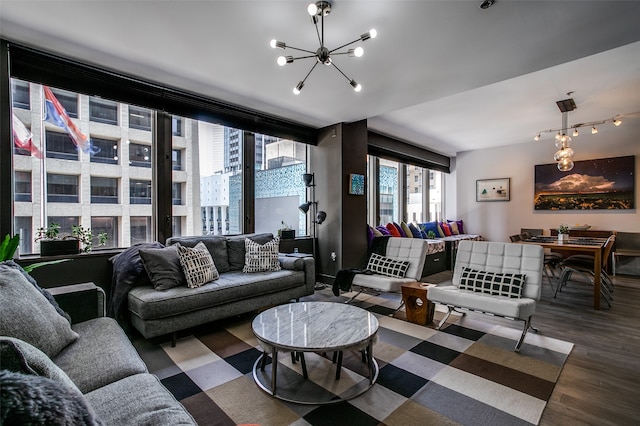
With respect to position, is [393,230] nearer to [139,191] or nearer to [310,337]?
[310,337]

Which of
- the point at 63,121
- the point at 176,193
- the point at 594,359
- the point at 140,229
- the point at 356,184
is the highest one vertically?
the point at 63,121

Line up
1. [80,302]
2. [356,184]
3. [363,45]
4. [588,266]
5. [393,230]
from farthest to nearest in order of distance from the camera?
[393,230] → [356,184] → [588,266] → [363,45] → [80,302]

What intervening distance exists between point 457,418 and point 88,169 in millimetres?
4014

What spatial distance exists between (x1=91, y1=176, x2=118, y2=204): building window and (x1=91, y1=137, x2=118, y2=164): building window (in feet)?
0.67

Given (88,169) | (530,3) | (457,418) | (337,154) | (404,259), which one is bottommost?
(457,418)

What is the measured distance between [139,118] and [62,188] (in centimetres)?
112

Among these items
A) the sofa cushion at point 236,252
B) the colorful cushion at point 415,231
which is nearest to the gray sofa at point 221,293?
the sofa cushion at point 236,252

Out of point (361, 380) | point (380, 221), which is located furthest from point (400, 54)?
point (380, 221)

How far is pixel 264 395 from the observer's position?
1983 mm

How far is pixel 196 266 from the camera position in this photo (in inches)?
120

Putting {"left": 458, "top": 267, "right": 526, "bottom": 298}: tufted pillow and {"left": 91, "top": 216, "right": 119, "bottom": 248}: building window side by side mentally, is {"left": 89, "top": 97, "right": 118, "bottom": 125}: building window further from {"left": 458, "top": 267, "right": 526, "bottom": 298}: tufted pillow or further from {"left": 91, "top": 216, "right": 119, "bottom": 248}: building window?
{"left": 458, "top": 267, "right": 526, "bottom": 298}: tufted pillow

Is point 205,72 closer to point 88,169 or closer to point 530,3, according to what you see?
point 88,169

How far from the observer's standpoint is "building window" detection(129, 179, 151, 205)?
354 centimetres

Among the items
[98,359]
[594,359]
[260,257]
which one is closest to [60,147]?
[260,257]
